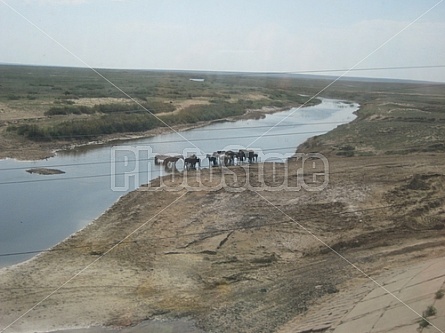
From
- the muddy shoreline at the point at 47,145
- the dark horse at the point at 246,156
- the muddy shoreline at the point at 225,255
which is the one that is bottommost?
A: the muddy shoreline at the point at 225,255

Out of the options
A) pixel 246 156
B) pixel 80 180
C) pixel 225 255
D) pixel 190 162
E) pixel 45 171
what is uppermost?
pixel 246 156

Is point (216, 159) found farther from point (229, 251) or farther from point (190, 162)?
point (229, 251)

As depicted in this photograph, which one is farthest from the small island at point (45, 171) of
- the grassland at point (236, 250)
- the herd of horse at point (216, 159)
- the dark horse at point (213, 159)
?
the dark horse at point (213, 159)

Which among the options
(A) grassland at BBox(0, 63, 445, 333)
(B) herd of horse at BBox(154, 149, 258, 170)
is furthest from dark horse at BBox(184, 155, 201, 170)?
(A) grassland at BBox(0, 63, 445, 333)

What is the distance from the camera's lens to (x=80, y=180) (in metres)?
25.4

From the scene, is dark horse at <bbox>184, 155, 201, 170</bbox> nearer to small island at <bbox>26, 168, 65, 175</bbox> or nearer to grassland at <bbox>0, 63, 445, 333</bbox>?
grassland at <bbox>0, 63, 445, 333</bbox>

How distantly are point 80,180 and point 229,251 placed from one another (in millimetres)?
12064

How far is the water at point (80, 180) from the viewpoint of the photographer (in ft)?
59.3

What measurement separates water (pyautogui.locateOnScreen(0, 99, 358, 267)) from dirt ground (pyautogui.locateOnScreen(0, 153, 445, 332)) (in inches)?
42.6

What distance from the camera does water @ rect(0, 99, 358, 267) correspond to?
59.3ft

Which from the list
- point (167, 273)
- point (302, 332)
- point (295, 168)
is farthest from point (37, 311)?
point (295, 168)

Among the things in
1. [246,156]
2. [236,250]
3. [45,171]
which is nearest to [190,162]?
[246,156]

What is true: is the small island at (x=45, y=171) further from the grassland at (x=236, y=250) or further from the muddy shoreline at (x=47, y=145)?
the grassland at (x=236, y=250)

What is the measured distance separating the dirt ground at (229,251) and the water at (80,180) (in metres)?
1.08
